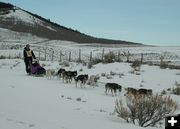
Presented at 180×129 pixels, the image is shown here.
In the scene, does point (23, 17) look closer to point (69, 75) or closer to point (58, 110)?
point (69, 75)

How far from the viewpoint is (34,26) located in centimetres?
14362

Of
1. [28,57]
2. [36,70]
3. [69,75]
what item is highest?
[28,57]

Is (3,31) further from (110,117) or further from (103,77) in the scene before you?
(110,117)

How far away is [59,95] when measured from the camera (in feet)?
51.6

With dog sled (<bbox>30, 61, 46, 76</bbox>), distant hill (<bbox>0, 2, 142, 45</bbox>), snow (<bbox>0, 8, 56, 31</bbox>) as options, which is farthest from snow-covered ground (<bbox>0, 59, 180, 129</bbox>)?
snow (<bbox>0, 8, 56, 31</bbox>)

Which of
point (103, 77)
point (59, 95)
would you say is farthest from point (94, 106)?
point (103, 77)

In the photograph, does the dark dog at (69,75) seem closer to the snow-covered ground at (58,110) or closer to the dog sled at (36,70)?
the snow-covered ground at (58,110)

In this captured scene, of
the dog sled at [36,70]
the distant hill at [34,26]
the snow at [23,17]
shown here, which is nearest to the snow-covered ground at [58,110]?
the dog sled at [36,70]

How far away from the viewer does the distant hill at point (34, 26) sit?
429 ft

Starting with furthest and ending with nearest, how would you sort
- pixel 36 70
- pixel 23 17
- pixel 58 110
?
pixel 23 17 → pixel 36 70 → pixel 58 110

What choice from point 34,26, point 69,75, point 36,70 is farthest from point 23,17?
point 69,75

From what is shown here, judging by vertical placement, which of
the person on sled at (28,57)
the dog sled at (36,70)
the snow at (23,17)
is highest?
the snow at (23,17)

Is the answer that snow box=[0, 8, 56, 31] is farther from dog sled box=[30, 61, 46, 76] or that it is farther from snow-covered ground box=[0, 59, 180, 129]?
snow-covered ground box=[0, 59, 180, 129]

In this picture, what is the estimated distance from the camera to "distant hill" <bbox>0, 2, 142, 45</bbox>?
131 metres
